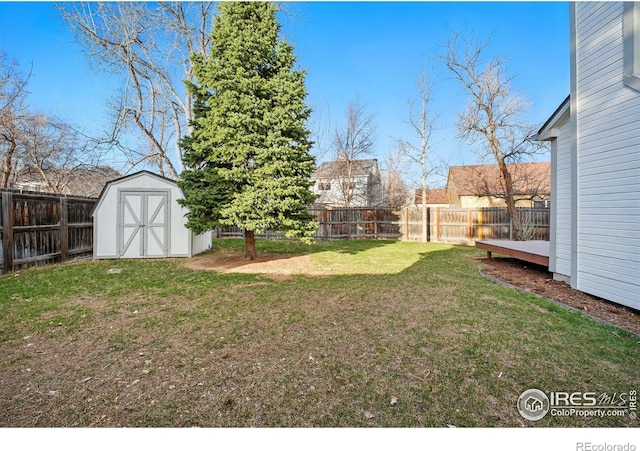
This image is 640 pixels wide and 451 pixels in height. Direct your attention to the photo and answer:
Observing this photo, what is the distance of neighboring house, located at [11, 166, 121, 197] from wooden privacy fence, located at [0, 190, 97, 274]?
16.0 feet

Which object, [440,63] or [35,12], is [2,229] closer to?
[35,12]

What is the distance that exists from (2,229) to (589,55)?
1116 centimetres

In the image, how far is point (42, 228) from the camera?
6621 millimetres

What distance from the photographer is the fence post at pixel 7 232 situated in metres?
5.73

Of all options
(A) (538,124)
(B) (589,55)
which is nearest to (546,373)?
(B) (589,55)

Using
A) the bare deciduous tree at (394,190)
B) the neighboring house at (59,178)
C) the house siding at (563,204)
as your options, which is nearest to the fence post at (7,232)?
the neighboring house at (59,178)

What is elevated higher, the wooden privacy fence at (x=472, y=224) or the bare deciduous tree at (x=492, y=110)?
the bare deciduous tree at (x=492, y=110)

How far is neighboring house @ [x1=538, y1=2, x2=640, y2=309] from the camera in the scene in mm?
3754

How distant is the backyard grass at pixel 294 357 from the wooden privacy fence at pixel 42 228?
76.5 inches

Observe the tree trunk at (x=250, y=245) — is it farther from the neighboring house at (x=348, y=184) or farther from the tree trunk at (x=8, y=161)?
the tree trunk at (x=8, y=161)

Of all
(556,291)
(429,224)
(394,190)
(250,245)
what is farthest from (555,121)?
(394,190)

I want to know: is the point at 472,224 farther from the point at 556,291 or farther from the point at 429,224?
the point at 556,291
